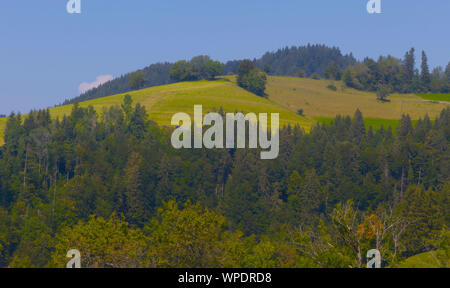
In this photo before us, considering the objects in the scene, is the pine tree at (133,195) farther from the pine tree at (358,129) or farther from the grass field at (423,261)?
the pine tree at (358,129)

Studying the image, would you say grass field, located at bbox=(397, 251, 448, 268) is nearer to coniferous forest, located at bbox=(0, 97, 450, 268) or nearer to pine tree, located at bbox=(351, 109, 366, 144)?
coniferous forest, located at bbox=(0, 97, 450, 268)

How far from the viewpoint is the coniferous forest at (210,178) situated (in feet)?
405

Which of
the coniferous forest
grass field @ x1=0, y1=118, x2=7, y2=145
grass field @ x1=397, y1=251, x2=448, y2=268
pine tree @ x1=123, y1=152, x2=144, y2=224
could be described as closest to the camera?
grass field @ x1=397, y1=251, x2=448, y2=268

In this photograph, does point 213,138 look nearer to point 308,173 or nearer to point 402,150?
point 308,173

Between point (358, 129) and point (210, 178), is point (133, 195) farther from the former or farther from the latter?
point (358, 129)

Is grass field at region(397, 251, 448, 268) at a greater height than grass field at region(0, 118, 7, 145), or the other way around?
grass field at region(0, 118, 7, 145)

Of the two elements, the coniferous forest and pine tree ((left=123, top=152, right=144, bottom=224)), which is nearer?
the coniferous forest

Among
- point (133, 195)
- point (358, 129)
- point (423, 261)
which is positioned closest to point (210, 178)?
point (133, 195)

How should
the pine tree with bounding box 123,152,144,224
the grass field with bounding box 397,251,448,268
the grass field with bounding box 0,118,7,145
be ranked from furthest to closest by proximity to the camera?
1. the grass field with bounding box 0,118,7,145
2. the pine tree with bounding box 123,152,144,224
3. the grass field with bounding box 397,251,448,268

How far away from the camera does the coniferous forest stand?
124m

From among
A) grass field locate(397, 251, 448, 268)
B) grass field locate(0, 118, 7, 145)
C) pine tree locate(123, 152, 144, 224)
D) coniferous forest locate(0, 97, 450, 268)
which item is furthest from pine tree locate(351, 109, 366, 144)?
grass field locate(0, 118, 7, 145)

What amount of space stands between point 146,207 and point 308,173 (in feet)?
143
